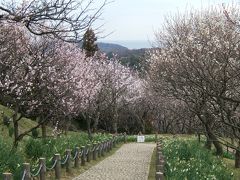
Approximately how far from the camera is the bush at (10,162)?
9.68 meters

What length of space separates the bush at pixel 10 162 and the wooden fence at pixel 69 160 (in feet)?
0.92

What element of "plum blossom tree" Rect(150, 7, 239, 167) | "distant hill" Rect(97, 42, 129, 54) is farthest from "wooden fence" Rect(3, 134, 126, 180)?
"distant hill" Rect(97, 42, 129, 54)

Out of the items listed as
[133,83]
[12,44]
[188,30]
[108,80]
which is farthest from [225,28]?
[133,83]

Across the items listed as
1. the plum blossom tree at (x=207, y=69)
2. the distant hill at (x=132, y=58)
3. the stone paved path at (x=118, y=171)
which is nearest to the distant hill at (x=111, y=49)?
the distant hill at (x=132, y=58)

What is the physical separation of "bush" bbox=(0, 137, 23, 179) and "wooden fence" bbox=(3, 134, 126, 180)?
28 cm

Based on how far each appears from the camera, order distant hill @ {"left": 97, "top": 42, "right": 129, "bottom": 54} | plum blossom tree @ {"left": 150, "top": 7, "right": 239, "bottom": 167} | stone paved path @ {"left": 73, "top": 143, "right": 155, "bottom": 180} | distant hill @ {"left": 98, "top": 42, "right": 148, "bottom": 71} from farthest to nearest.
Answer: distant hill @ {"left": 97, "top": 42, "right": 129, "bottom": 54} < distant hill @ {"left": 98, "top": 42, "right": 148, "bottom": 71} < stone paved path @ {"left": 73, "top": 143, "right": 155, "bottom": 180} < plum blossom tree @ {"left": 150, "top": 7, "right": 239, "bottom": 167}

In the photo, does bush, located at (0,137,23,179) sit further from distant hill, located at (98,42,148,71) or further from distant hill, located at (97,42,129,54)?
distant hill, located at (97,42,129,54)

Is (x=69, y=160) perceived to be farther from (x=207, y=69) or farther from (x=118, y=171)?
(x=207, y=69)

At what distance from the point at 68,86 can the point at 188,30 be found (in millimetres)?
5527

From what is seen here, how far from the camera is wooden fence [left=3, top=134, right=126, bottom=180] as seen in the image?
9547 mm

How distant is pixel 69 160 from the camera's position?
14758 millimetres

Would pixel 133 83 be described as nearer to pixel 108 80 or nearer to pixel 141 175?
pixel 108 80

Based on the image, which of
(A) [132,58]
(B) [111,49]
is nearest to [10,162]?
(A) [132,58]

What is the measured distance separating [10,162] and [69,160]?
469 centimetres
